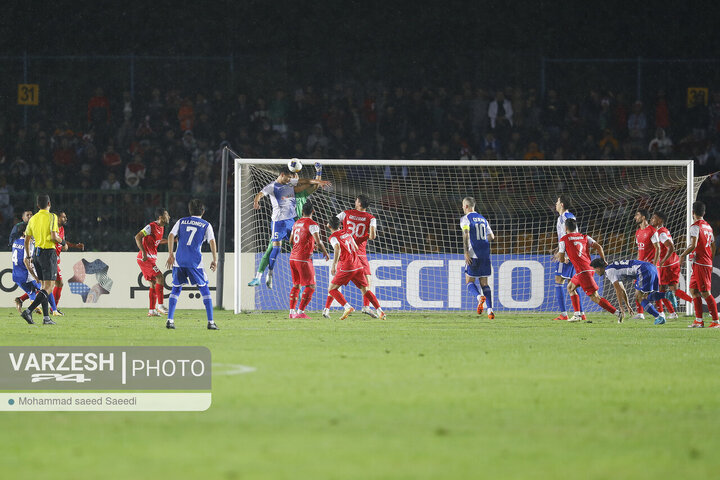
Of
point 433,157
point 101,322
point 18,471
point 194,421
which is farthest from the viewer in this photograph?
point 433,157

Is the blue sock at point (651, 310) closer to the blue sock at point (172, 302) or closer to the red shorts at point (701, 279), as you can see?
the red shorts at point (701, 279)

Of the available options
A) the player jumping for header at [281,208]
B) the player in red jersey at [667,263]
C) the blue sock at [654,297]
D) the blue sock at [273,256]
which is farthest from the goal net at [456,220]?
the blue sock at [654,297]

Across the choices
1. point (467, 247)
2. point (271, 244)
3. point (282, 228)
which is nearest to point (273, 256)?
point (271, 244)

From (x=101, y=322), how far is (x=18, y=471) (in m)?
10.7

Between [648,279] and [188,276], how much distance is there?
8.01 meters

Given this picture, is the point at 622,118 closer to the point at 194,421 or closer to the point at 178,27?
the point at 178,27

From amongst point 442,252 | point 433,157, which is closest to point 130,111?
point 433,157

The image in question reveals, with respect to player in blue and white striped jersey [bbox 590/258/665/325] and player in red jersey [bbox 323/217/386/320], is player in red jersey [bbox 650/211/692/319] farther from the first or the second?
player in red jersey [bbox 323/217/386/320]

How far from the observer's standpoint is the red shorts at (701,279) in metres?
15.2

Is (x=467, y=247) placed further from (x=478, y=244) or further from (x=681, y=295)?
(x=681, y=295)

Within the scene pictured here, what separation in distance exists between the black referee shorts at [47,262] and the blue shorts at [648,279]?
9.75 metres

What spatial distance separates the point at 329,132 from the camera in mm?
25766

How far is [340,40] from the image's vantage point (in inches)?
1077

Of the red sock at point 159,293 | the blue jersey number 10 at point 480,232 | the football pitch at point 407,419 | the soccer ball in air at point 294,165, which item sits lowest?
the football pitch at point 407,419
